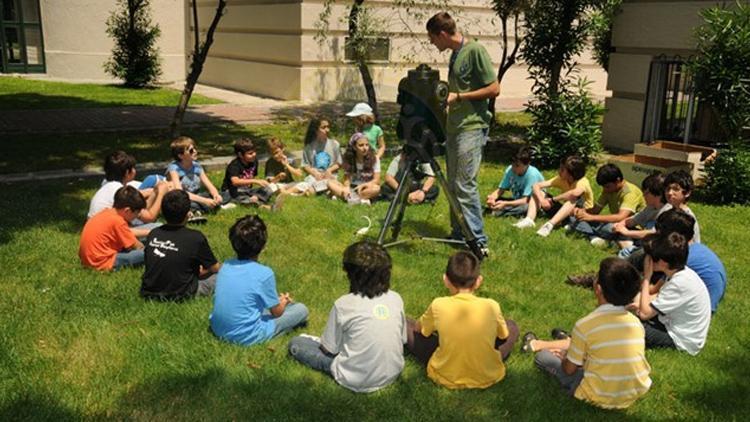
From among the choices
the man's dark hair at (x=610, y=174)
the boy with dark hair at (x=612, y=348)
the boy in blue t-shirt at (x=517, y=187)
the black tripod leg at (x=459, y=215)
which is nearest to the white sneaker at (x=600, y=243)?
the man's dark hair at (x=610, y=174)

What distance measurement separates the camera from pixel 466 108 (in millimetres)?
6164

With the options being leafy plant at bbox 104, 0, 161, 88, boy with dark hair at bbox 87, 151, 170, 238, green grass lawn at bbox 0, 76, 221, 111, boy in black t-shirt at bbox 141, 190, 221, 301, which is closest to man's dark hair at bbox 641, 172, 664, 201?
boy in black t-shirt at bbox 141, 190, 221, 301

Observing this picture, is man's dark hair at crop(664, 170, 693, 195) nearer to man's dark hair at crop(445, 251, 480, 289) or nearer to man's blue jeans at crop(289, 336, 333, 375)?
man's dark hair at crop(445, 251, 480, 289)

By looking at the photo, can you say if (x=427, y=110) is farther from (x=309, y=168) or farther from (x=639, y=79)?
(x=639, y=79)

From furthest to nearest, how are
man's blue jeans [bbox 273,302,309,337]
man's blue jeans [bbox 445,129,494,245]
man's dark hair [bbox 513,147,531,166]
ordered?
man's dark hair [bbox 513,147,531,166], man's blue jeans [bbox 445,129,494,245], man's blue jeans [bbox 273,302,309,337]

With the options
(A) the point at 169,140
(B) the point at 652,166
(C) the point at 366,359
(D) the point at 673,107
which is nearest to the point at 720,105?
(B) the point at 652,166

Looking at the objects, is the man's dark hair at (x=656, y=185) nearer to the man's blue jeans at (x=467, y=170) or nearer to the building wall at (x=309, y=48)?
the man's blue jeans at (x=467, y=170)

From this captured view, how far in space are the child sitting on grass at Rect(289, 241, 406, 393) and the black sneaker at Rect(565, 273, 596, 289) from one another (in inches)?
90.5

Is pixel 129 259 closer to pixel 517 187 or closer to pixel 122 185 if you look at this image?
pixel 122 185

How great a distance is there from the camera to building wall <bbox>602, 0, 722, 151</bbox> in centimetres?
1066

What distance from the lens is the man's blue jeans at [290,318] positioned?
4680 mm

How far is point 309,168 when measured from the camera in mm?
8812

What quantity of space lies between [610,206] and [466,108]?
217cm

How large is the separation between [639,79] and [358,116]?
5.40m
